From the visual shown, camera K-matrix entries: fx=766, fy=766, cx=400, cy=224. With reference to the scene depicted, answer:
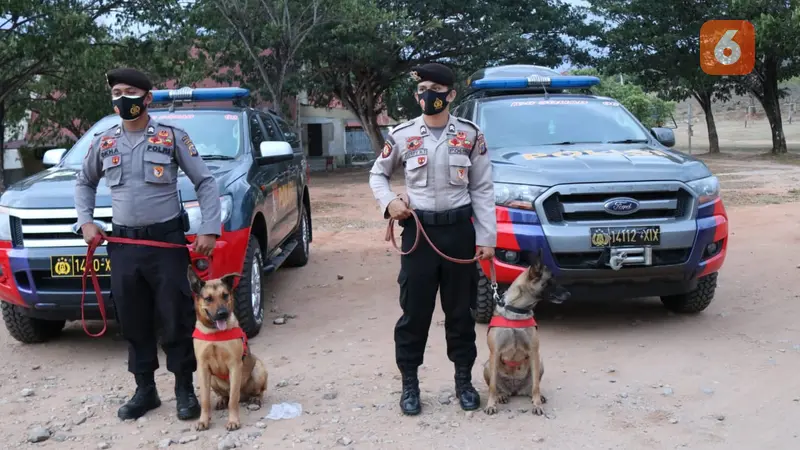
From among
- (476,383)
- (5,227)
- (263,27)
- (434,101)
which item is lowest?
(476,383)

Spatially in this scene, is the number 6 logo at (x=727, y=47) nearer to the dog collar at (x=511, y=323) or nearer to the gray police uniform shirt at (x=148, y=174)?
the dog collar at (x=511, y=323)

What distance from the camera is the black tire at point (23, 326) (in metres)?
5.57

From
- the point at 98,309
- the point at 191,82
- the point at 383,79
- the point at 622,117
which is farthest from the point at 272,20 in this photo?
the point at 98,309

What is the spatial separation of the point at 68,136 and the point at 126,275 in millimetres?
23798

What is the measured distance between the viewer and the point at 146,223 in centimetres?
404

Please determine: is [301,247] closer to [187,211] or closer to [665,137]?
[187,211]

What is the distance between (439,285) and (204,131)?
3.14 meters

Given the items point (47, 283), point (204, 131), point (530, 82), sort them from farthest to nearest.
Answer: point (530, 82) → point (204, 131) → point (47, 283)

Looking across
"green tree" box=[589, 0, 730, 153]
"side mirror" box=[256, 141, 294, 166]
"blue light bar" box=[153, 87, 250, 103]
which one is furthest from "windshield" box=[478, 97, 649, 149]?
"green tree" box=[589, 0, 730, 153]

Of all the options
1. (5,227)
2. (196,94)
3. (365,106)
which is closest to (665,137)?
(196,94)

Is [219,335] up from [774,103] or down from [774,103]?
down

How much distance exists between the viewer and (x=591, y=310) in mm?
6340

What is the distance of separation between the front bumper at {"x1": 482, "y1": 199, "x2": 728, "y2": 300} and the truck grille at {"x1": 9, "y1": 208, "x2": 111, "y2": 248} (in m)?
2.77

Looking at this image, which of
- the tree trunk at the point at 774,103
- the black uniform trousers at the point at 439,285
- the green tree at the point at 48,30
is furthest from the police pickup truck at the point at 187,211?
the tree trunk at the point at 774,103
